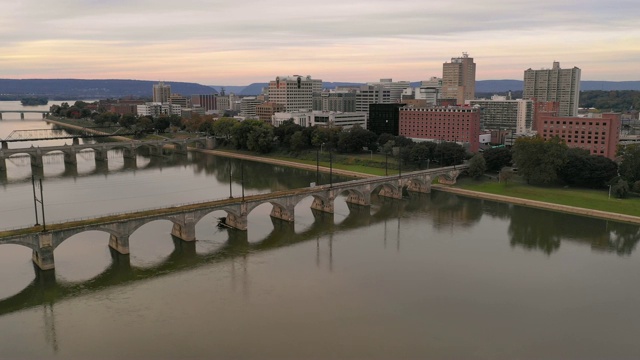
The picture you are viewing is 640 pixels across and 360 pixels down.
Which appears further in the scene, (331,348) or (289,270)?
(289,270)

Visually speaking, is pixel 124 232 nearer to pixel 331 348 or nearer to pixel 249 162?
pixel 331 348

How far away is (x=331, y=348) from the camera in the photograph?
21.5m

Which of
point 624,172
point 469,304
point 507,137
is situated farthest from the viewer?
point 507,137

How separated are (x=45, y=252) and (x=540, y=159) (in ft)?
147

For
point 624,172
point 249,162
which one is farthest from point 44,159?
point 624,172

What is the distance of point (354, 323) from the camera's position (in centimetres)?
2377

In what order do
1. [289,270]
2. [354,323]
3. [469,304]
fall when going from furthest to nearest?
[289,270], [469,304], [354,323]

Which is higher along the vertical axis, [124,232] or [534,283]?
[124,232]

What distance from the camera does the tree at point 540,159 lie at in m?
52.6

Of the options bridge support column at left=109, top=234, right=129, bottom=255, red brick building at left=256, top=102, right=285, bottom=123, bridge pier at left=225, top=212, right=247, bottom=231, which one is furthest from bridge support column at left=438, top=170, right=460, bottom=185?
red brick building at left=256, top=102, right=285, bottom=123

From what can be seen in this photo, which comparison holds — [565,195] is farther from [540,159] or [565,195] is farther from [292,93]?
[292,93]

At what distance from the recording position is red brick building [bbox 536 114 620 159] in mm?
67375

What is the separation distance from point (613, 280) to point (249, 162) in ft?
181

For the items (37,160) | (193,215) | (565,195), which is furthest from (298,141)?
(193,215)
